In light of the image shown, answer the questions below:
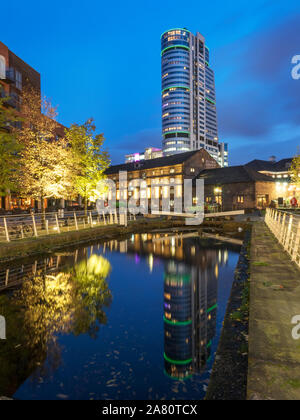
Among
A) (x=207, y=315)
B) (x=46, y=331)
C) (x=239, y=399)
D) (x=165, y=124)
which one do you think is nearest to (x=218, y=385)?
(x=239, y=399)

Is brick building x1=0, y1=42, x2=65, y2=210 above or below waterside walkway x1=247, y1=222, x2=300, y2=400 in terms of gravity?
above

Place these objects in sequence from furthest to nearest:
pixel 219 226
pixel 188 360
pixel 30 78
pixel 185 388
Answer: pixel 30 78 < pixel 219 226 < pixel 188 360 < pixel 185 388

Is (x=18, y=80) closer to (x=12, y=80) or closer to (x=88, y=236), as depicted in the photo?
(x=12, y=80)

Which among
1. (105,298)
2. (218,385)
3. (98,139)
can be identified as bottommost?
(105,298)

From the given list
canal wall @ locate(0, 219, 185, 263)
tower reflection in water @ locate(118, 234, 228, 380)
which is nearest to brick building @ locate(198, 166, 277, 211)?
canal wall @ locate(0, 219, 185, 263)

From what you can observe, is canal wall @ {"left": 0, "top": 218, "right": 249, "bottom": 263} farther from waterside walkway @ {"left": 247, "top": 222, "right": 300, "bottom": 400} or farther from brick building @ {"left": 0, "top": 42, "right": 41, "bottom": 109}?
brick building @ {"left": 0, "top": 42, "right": 41, "bottom": 109}

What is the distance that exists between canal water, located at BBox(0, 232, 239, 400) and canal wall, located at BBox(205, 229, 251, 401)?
568mm

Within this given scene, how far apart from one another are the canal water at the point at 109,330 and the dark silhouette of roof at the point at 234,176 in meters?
33.2

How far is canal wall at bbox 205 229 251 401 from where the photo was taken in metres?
3.43

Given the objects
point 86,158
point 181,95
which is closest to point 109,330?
point 86,158

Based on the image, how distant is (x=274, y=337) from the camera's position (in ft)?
13.3

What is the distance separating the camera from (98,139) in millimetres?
28891
